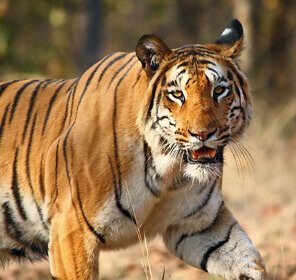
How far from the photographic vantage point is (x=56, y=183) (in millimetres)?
4789

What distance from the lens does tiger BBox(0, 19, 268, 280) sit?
14.6 feet

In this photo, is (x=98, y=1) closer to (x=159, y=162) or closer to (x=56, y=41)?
(x=56, y=41)

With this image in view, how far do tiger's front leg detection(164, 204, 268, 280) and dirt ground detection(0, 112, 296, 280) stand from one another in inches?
13.2

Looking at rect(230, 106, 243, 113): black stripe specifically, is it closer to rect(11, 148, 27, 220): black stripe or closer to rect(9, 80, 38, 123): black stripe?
rect(11, 148, 27, 220): black stripe

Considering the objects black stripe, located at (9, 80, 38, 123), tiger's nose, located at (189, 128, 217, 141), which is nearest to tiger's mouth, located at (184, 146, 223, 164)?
tiger's nose, located at (189, 128, 217, 141)

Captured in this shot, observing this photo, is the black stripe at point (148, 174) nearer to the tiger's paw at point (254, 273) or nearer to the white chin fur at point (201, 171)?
the white chin fur at point (201, 171)

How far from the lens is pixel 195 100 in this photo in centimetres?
433

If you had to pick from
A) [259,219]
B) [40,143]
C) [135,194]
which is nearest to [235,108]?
[135,194]

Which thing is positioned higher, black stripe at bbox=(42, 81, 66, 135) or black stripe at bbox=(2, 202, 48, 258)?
black stripe at bbox=(42, 81, 66, 135)

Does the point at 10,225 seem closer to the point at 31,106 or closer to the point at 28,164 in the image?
the point at 28,164

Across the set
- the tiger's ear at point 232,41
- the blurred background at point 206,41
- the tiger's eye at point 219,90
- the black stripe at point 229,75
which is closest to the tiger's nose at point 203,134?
the tiger's eye at point 219,90

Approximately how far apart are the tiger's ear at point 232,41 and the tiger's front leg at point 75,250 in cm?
106

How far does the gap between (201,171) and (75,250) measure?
0.71 metres

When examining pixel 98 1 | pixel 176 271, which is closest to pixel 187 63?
pixel 176 271
